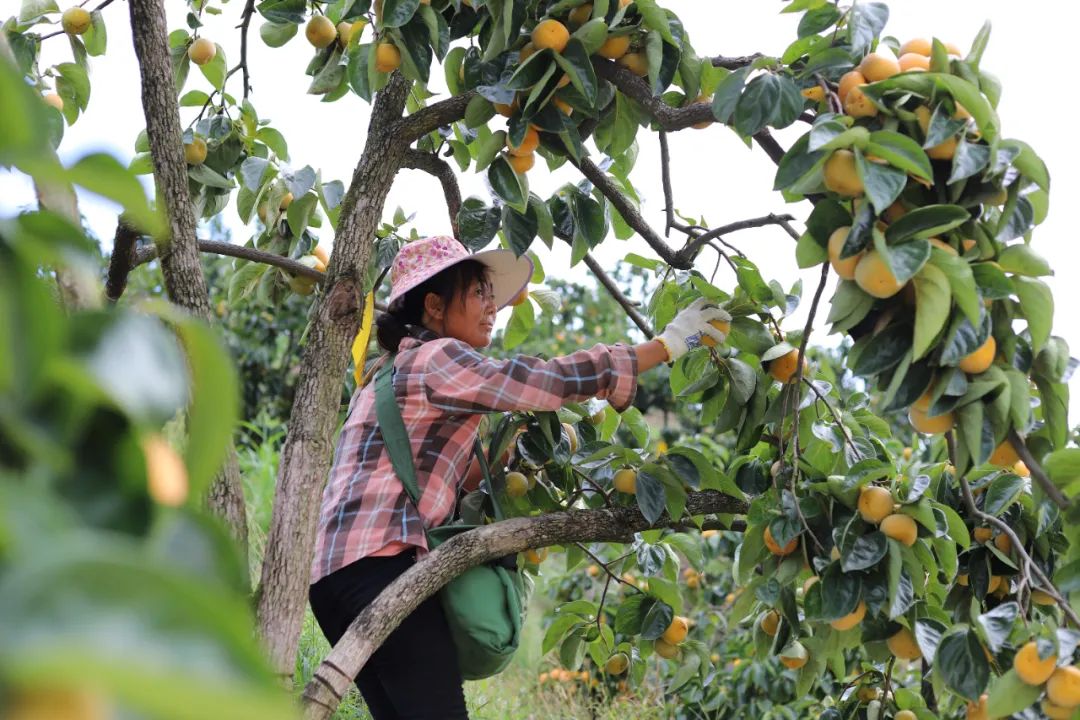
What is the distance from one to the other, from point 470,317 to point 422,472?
1.37 feet

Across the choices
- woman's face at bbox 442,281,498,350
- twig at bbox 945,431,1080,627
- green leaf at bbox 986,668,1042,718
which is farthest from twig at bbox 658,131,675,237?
green leaf at bbox 986,668,1042,718

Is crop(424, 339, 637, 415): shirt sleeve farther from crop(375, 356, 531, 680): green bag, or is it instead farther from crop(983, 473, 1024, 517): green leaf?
crop(983, 473, 1024, 517): green leaf

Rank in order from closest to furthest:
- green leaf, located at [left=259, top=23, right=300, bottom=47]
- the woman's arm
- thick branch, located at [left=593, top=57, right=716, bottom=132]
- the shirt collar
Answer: thick branch, located at [left=593, top=57, right=716, bottom=132]
the woman's arm
the shirt collar
green leaf, located at [left=259, top=23, right=300, bottom=47]

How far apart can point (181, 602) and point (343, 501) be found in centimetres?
182

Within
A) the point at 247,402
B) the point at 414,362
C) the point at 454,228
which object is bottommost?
the point at 414,362

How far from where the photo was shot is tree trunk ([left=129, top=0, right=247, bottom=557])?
1724mm

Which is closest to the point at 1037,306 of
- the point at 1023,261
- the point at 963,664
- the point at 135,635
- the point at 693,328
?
the point at 1023,261

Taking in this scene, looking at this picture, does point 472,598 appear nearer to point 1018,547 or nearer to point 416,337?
point 416,337

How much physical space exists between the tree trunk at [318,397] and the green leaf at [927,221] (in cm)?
97

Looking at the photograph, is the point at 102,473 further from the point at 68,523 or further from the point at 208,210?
the point at 208,210

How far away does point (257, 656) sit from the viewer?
396 millimetres

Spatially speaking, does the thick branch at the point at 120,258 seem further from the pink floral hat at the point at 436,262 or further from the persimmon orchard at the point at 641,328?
the pink floral hat at the point at 436,262

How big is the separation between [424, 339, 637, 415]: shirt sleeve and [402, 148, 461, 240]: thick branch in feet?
1.08

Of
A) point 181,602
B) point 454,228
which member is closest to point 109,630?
point 181,602
